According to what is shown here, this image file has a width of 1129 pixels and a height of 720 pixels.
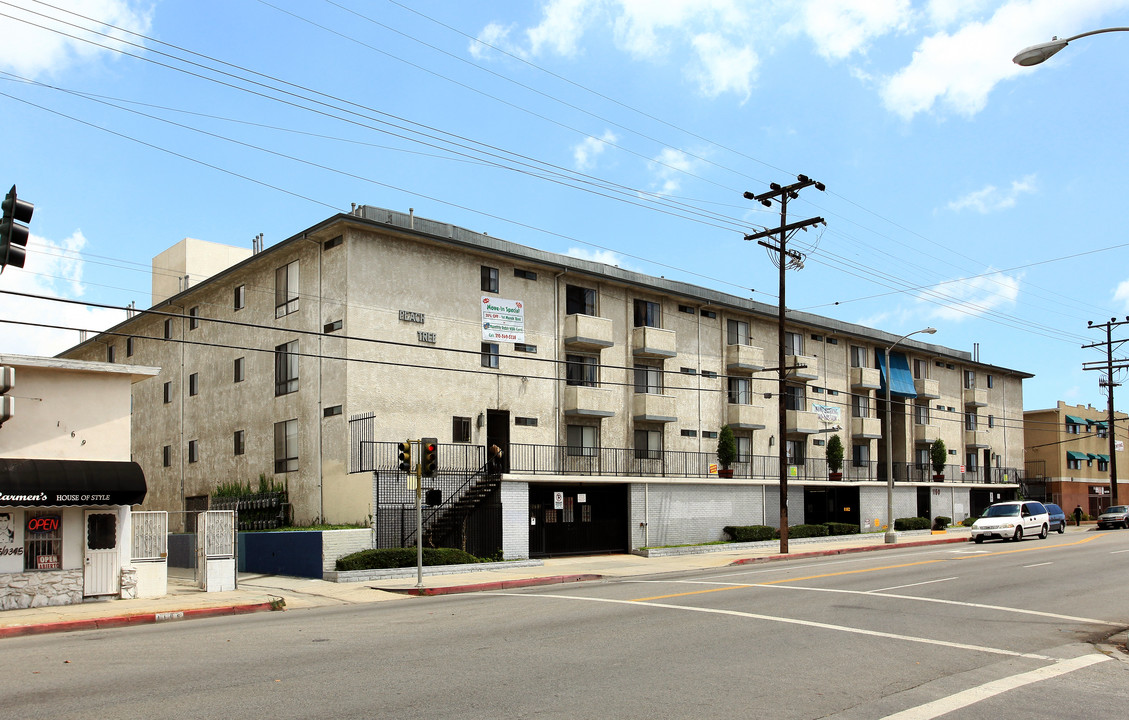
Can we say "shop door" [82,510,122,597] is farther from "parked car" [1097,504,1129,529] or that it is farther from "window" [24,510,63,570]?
"parked car" [1097,504,1129,529]

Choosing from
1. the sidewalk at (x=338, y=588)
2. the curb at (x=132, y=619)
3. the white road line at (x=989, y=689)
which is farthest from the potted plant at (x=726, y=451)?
the white road line at (x=989, y=689)

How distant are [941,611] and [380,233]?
21.1 meters

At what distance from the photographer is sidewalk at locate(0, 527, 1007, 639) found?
699 inches

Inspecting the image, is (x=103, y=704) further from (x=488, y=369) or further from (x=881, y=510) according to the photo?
(x=881, y=510)

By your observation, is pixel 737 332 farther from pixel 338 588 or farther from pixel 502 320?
pixel 338 588

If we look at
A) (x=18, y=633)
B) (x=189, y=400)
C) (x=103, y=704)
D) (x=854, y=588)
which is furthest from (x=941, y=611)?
(x=189, y=400)

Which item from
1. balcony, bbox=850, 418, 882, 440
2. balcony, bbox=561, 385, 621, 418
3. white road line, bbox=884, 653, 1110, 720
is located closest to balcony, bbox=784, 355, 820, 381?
balcony, bbox=850, 418, 882, 440

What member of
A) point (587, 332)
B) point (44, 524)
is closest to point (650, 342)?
point (587, 332)

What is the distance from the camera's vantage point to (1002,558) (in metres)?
28.0

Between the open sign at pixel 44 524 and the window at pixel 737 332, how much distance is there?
3017cm

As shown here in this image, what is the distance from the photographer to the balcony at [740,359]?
42.4 metres

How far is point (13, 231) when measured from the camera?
12.7 meters

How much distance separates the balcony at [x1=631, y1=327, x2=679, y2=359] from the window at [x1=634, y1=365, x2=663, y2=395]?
64 cm

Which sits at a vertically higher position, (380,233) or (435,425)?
(380,233)
